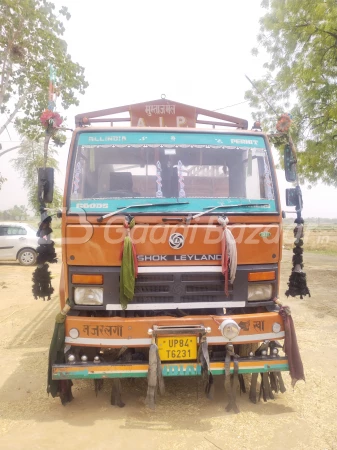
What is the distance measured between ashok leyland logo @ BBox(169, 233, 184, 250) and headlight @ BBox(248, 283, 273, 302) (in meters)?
0.77

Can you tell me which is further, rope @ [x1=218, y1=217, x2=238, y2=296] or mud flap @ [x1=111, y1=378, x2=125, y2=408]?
mud flap @ [x1=111, y1=378, x2=125, y2=408]

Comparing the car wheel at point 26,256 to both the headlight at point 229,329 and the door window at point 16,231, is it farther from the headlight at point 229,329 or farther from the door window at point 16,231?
the headlight at point 229,329

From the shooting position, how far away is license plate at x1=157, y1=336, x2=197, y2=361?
3639 millimetres

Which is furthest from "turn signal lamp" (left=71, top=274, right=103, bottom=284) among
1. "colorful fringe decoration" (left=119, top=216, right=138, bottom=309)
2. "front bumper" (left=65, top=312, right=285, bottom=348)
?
"front bumper" (left=65, top=312, right=285, bottom=348)

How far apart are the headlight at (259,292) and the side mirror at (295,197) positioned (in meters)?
1.09

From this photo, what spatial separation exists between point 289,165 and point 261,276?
1.43 meters

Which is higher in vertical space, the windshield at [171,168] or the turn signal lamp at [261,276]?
the windshield at [171,168]

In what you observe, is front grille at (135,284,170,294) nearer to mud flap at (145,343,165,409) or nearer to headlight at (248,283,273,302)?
mud flap at (145,343,165,409)

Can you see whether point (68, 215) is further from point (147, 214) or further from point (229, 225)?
point (229, 225)

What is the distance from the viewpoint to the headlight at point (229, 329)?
3.70 meters

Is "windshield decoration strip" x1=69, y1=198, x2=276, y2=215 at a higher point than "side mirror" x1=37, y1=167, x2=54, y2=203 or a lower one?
lower

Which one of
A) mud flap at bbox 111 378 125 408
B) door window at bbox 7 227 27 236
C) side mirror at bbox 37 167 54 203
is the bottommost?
mud flap at bbox 111 378 125 408

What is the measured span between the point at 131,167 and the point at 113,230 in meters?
0.87

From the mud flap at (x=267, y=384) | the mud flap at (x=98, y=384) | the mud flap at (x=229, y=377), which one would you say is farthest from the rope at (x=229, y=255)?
the mud flap at (x=98, y=384)
